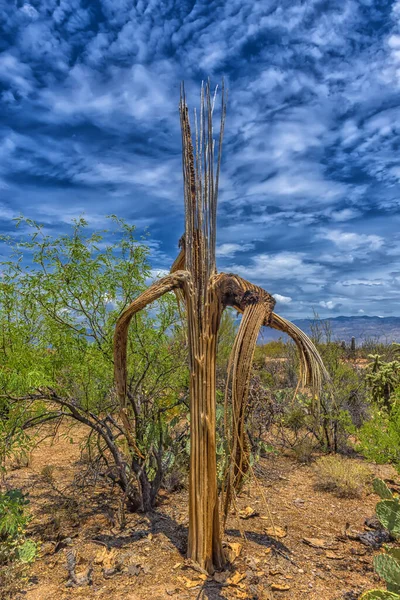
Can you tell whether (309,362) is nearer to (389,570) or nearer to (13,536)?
(389,570)

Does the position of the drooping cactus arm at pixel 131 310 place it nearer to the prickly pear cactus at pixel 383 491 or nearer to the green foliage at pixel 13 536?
the green foliage at pixel 13 536

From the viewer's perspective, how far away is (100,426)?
540 cm

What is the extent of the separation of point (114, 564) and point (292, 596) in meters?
1.73

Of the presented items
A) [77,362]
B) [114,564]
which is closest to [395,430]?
[114,564]

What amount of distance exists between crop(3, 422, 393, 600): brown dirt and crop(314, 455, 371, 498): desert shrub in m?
0.15

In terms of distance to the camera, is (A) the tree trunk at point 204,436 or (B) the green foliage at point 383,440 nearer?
(A) the tree trunk at point 204,436

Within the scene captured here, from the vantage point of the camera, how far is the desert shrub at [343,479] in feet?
21.5

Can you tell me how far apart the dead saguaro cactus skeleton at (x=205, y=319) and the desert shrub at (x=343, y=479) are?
3.30 metres

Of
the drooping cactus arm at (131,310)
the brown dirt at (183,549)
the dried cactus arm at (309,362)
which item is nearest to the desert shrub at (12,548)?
the brown dirt at (183,549)

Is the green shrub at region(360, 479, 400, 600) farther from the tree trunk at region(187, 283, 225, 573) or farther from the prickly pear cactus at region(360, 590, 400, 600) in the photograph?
the tree trunk at region(187, 283, 225, 573)

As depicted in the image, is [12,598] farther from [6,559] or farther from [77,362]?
[77,362]

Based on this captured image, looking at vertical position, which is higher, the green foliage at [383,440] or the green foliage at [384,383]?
the green foliage at [384,383]

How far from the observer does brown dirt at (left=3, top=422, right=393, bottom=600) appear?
3818mm

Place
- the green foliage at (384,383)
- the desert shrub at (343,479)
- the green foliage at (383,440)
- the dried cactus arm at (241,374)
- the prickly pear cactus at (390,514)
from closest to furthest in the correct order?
the dried cactus arm at (241,374)
the prickly pear cactus at (390,514)
the green foliage at (383,440)
the desert shrub at (343,479)
the green foliage at (384,383)
